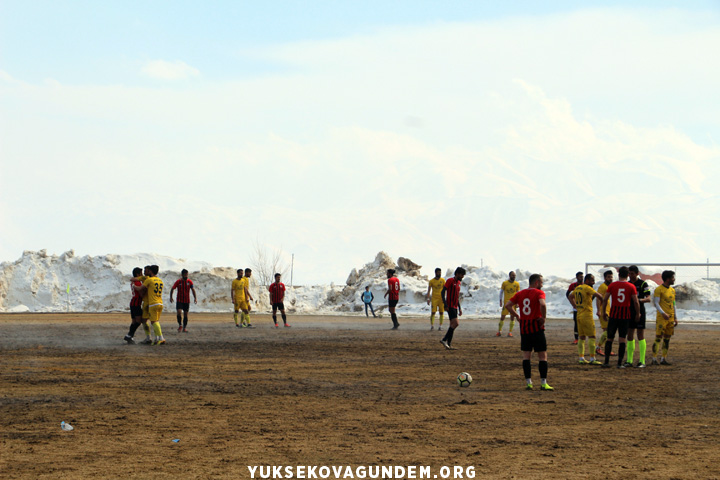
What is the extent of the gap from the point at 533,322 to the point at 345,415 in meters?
3.71

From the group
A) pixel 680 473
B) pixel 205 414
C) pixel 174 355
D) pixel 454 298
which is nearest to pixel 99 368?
pixel 174 355

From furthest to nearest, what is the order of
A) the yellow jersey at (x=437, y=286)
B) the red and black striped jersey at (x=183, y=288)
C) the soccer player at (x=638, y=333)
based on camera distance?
the yellow jersey at (x=437, y=286) < the red and black striped jersey at (x=183, y=288) < the soccer player at (x=638, y=333)

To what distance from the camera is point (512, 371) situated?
47.9 feet

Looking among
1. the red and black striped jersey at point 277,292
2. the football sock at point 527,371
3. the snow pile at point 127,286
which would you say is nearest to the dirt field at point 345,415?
the football sock at point 527,371

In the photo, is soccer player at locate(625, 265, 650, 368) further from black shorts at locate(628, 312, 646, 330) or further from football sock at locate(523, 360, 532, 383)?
football sock at locate(523, 360, 532, 383)

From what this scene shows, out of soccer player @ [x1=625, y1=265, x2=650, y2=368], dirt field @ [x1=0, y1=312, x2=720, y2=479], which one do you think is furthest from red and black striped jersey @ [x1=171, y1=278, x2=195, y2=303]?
soccer player @ [x1=625, y1=265, x2=650, y2=368]

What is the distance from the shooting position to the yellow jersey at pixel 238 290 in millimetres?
27703

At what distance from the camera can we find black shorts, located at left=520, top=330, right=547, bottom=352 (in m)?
12.0

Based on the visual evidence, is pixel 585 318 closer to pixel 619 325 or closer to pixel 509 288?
pixel 619 325

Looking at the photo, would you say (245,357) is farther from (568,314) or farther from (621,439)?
(568,314)

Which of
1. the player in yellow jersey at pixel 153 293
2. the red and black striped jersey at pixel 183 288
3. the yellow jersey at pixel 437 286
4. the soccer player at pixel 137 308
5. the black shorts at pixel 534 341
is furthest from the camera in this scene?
the yellow jersey at pixel 437 286

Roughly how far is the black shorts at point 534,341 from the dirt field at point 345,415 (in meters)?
0.66

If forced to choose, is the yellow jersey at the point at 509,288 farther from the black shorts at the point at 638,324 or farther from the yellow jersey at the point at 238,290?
the black shorts at the point at 638,324

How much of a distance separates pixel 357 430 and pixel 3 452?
353cm
